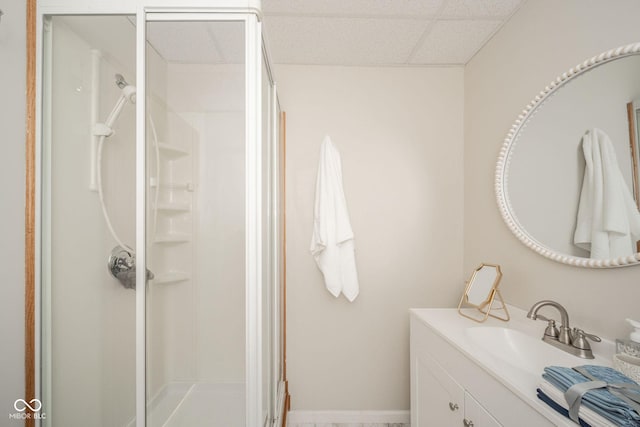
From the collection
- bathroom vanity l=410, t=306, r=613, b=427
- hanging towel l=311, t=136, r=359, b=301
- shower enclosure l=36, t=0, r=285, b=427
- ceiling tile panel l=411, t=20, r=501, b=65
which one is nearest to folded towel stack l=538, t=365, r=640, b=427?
bathroom vanity l=410, t=306, r=613, b=427

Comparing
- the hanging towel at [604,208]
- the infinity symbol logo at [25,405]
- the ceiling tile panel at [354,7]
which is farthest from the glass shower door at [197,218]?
the hanging towel at [604,208]

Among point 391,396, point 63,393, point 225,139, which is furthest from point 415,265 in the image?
point 63,393

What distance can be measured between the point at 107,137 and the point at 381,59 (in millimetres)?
1604

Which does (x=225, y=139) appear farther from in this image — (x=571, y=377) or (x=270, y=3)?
(x=571, y=377)

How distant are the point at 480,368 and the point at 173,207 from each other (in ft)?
4.02

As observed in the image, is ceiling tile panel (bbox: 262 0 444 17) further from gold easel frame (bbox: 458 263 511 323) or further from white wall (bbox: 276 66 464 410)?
gold easel frame (bbox: 458 263 511 323)

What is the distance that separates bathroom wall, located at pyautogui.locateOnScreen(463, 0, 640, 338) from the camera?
0.94 m

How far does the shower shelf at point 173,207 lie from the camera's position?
3.00 feet

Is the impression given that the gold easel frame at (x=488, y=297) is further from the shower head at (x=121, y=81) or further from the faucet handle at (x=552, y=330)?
the shower head at (x=121, y=81)

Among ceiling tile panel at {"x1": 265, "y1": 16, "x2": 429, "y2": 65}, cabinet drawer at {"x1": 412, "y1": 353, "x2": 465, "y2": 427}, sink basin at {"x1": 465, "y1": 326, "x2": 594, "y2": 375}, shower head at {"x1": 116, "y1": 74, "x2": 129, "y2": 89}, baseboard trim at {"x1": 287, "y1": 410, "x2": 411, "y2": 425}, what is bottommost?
baseboard trim at {"x1": 287, "y1": 410, "x2": 411, "y2": 425}

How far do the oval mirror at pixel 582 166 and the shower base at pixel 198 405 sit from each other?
4.54ft

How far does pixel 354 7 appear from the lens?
1343 millimetres

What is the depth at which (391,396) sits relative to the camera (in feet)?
5.82

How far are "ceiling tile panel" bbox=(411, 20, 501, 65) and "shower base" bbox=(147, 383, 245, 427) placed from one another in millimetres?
1994
